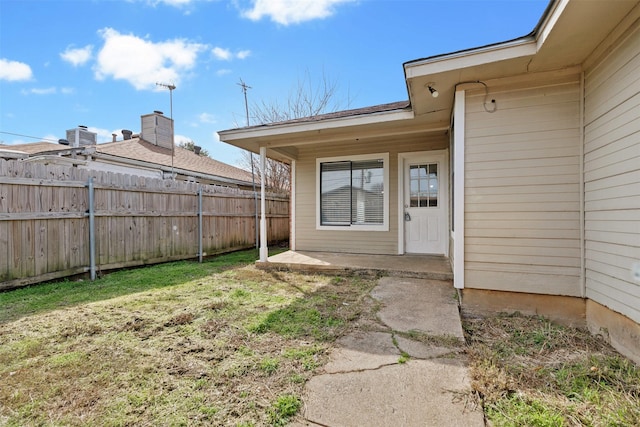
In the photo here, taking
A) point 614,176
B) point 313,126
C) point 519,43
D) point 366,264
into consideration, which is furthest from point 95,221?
point 614,176

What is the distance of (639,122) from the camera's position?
208cm

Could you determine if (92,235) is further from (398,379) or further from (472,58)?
(472,58)

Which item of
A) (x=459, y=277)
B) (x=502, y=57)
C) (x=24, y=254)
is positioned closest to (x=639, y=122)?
(x=502, y=57)

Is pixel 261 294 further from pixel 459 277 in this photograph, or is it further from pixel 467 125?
pixel 467 125

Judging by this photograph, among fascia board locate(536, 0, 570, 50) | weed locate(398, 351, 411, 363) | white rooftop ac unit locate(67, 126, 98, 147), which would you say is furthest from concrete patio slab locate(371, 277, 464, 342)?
white rooftop ac unit locate(67, 126, 98, 147)

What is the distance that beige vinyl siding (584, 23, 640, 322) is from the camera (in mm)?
2135

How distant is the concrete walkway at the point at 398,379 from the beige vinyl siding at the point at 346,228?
3.07m

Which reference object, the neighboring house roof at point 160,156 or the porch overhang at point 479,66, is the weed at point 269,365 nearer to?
the porch overhang at point 479,66

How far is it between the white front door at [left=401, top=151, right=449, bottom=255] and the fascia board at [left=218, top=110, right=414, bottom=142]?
1.51 metres

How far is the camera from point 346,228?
20.6 ft

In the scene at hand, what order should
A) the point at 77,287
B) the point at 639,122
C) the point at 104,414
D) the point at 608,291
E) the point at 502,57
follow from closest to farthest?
the point at 104,414 < the point at 639,122 < the point at 608,291 < the point at 502,57 < the point at 77,287

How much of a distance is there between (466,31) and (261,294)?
777cm

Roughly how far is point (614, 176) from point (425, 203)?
3377 mm

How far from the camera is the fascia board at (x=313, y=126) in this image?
445 centimetres
